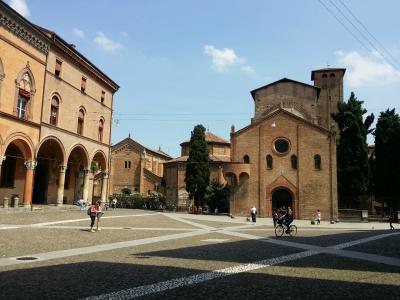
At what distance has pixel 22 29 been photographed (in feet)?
85.0

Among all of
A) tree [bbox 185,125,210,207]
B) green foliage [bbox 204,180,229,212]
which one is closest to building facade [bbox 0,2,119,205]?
tree [bbox 185,125,210,207]

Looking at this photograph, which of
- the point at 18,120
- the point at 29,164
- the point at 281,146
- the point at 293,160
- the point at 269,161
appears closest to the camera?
the point at 18,120

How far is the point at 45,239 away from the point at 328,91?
5301 cm

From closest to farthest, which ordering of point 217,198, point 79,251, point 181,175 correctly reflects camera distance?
point 79,251 → point 217,198 → point 181,175

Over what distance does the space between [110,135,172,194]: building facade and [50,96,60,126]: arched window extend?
28.7 metres

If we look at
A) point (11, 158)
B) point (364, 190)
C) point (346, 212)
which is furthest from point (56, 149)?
point (364, 190)

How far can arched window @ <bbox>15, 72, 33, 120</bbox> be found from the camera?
86.3 ft

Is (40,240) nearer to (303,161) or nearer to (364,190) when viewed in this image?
(303,161)

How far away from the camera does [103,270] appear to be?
920 centimetres

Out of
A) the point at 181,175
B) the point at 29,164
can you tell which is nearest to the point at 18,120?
the point at 29,164

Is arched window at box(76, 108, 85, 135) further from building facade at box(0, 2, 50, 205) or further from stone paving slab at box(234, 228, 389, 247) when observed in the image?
stone paving slab at box(234, 228, 389, 247)

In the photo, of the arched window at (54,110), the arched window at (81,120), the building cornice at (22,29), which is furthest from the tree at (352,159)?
the building cornice at (22,29)

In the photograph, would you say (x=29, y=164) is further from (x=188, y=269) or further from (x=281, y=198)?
(x=281, y=198)

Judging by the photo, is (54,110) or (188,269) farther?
(54,110)
